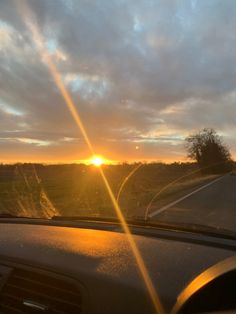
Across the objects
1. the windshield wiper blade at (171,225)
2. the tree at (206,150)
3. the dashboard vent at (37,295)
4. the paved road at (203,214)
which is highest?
the tree at (206,150)

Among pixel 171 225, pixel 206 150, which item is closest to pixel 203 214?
pixel 171 225

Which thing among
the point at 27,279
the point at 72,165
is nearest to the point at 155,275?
the point at 27,279

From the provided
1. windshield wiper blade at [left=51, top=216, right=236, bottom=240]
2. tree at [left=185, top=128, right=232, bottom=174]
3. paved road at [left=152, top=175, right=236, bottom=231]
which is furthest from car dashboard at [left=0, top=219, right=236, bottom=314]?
tree at [left=185, top=128, right=232, bottom=174]

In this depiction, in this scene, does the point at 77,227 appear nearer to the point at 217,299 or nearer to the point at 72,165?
the point at 217,299

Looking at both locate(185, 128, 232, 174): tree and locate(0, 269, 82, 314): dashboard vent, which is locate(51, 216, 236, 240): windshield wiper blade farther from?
locate(185, 128, 232, 174): tree

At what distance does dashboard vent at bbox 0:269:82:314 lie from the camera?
2.47 m

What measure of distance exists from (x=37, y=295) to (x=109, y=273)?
0.43 meters

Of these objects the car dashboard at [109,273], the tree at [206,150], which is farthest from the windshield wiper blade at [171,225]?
the tree at [206,150]

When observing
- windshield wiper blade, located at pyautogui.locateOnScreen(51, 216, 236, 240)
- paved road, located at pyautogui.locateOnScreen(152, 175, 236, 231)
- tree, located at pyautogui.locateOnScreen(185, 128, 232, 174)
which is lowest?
windshield wiper blade, located at pyautogui.locateOnScreen(51, 216, 236, 240)

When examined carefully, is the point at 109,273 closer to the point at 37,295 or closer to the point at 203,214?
the point at 37,295

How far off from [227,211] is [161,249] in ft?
42.0

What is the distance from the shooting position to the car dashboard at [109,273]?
2.23m

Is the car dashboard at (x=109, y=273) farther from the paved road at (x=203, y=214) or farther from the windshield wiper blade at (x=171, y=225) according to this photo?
the paved road at (x=203, y=214)

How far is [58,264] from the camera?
2684 mm
